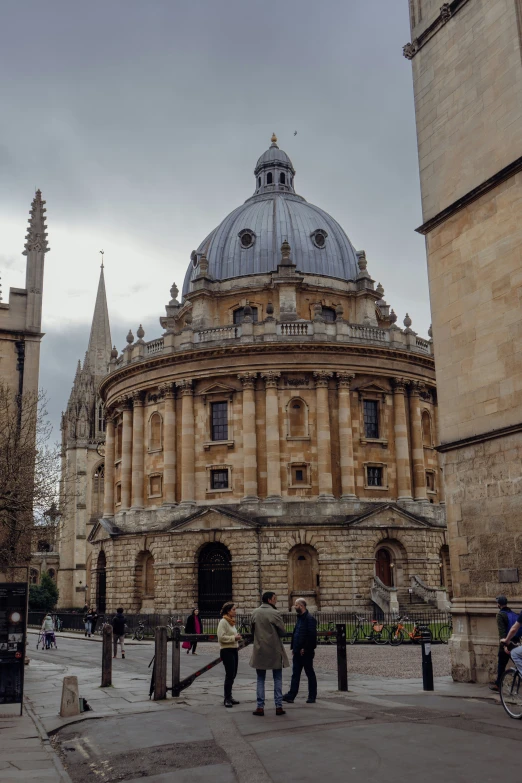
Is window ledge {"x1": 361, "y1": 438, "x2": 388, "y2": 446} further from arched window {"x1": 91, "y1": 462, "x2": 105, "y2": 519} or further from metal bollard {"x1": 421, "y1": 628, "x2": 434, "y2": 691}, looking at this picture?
arched window {"x1": 91, "y1": 462, "x2": 105, "y2": 519}

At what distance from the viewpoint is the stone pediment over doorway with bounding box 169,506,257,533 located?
138 ft

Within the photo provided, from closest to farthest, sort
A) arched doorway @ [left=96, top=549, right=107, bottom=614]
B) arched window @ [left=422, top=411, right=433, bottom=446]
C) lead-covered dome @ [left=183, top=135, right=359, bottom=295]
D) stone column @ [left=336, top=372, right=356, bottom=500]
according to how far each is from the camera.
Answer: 1. stone column @ [left=336, top=372, right=356, bottom=500]
2. arched window @ [left=422, top=411, right=433, bottom=446]
3. arched doorway @ [left=96, top=549, right=107, bottom=614]
4. lead-covered dome @ [left=183, top=135, right=359, bottom=295]

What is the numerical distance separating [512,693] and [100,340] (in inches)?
3783

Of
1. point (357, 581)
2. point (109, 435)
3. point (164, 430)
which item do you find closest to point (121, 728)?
point (357, 581)

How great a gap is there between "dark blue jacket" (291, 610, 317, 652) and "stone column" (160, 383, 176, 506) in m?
31.6

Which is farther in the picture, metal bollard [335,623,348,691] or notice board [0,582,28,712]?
metal bollard [335,623,348,691]

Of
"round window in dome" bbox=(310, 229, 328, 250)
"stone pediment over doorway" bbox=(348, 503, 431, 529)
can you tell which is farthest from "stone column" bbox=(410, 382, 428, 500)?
"round window in dome" bbox=(310, 229, 328, 250)

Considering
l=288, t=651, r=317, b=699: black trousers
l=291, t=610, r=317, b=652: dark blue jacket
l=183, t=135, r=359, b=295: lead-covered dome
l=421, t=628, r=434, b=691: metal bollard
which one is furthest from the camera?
l=183, t=135, r=359, b=295: lead-covered dome

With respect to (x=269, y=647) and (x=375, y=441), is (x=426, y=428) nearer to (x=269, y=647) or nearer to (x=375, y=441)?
(x=375, y=441)

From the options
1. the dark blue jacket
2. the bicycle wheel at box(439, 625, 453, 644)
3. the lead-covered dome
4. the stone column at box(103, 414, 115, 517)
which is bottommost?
the bicycle wheel at box(439, 625, 453, 644)

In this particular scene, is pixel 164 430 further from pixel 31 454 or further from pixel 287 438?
→ pixel 31 454

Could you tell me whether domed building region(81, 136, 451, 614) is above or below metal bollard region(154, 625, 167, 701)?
above

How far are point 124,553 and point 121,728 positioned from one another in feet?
119

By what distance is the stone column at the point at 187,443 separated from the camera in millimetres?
44188
